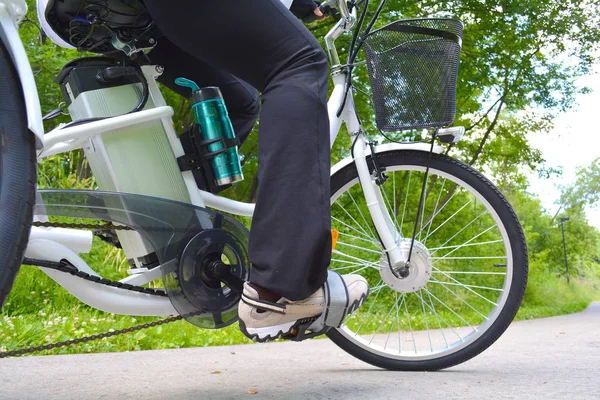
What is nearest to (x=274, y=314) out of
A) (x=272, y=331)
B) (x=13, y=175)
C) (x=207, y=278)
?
(x=272, y=331)

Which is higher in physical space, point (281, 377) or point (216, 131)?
point (216, 131)

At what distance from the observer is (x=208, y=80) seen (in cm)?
243

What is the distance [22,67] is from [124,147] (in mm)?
673

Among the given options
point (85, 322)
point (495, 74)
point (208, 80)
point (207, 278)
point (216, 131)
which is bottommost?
point (85, 322)

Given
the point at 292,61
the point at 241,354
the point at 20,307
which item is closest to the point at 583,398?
the point at 292,61

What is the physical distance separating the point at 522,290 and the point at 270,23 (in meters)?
1.50

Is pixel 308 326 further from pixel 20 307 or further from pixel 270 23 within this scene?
pixel 20 307

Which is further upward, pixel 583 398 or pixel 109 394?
pixel 583 398

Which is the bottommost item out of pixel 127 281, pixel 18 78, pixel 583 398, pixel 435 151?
pixel 127 281

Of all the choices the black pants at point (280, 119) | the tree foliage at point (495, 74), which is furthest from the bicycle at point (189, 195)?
the tree foliage at point (495, 74)

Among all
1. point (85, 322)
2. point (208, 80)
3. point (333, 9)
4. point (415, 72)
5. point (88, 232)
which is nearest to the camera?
point (88, 232)

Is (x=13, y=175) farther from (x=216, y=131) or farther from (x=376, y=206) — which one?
(x=376, y=206)

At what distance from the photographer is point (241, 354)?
140 inches

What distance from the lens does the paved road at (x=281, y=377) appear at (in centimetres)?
227
